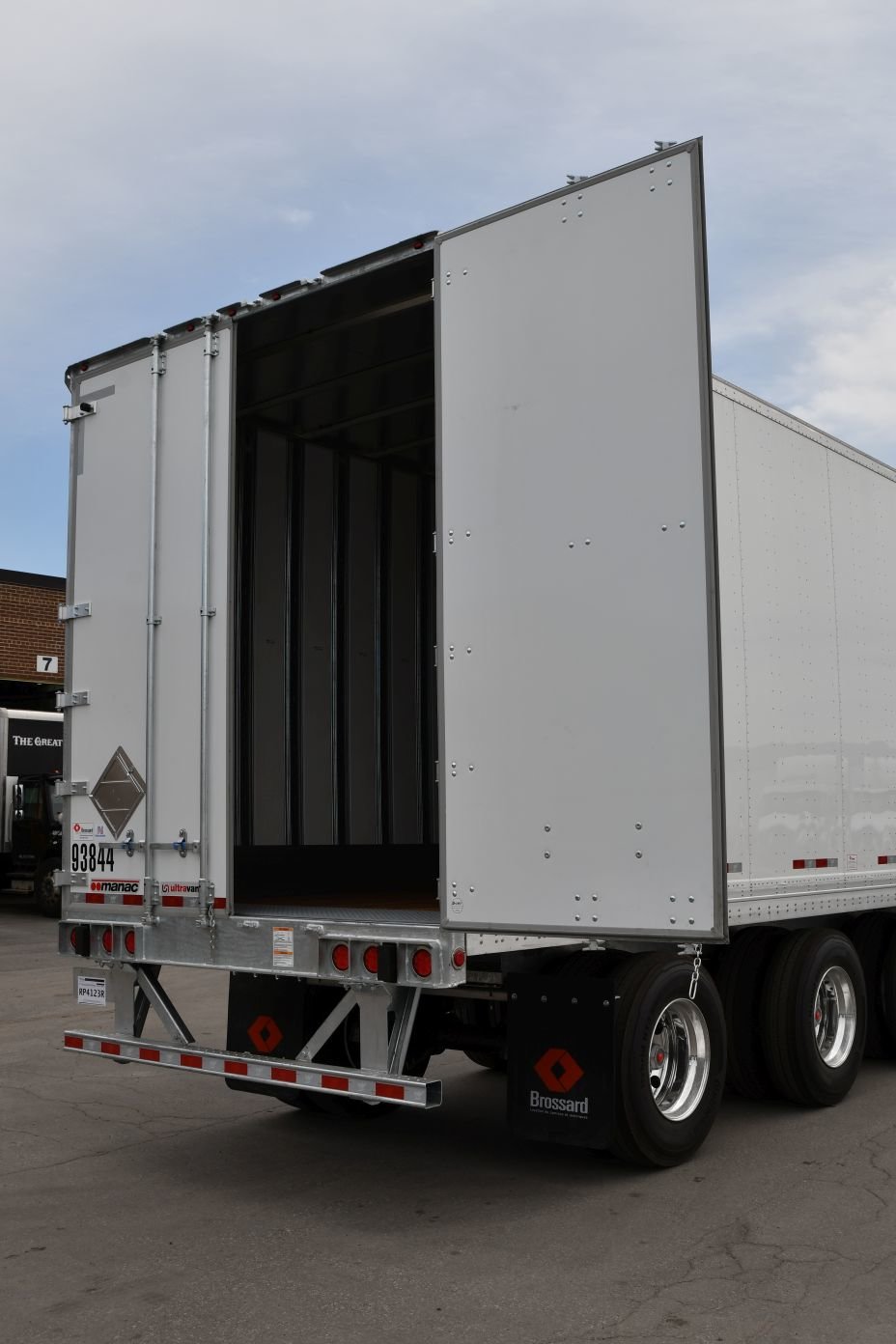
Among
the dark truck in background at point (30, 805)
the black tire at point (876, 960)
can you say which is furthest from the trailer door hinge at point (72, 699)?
the dark truck in background at point (30, 805)

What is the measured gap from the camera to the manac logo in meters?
5.94

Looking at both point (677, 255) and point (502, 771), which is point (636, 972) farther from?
point (677, 255)

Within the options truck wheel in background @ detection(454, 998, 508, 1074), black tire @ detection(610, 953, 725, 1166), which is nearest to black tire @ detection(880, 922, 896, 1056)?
black tire @ detection(610, 953, 725, 1166)

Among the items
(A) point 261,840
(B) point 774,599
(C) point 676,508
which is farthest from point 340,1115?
(C) point 676,508

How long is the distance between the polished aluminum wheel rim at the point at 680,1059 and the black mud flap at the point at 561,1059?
19.8 inches

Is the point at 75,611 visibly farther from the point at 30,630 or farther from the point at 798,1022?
the point at 30,630

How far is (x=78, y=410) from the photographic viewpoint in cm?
736

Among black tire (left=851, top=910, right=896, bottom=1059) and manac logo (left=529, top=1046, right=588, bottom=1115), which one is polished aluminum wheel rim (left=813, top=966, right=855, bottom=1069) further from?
manac logo (left=529, top=1046, right=588, bottom=1115)

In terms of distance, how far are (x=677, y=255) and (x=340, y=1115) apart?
4909 mm

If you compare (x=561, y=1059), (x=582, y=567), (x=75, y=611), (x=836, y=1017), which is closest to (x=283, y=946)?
(x=561, y=1059)

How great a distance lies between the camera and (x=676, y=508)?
5.41 m

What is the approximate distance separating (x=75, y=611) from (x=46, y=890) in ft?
56.0

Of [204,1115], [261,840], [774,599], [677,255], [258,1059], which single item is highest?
[677,255]

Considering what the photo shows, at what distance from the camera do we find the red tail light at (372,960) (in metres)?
5.70
